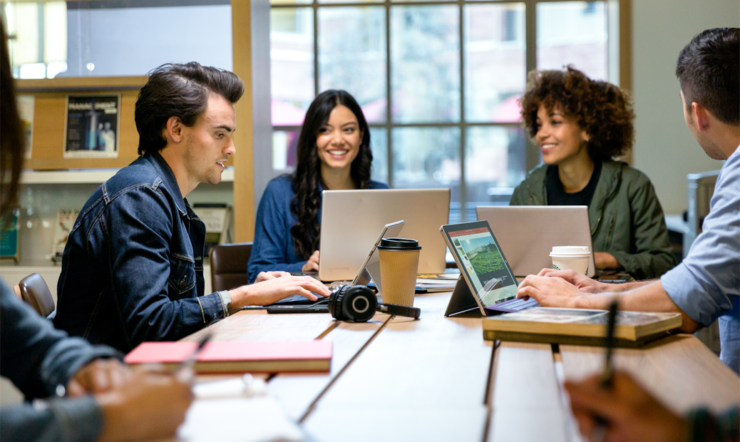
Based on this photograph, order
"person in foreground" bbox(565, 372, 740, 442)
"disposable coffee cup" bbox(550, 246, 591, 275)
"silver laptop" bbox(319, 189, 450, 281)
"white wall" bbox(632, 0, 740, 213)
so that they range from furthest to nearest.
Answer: "white wall" bbox(632, 0, 740, 213) < "silver laptop" bbox(319, 189, 450, 281) < "disposable coffee cup" bbox(550, 246, 591, 275) < "person in foreground" bbox(565, 372, 740, 442)

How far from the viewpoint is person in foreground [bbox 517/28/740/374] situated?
1.31 metres

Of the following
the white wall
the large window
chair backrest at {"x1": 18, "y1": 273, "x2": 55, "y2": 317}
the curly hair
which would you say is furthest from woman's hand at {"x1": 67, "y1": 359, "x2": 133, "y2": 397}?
the white wall

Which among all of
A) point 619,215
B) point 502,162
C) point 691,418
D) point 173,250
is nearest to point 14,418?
point 691,418

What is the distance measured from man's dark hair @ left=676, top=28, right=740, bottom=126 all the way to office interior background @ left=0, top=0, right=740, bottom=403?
2.20 m

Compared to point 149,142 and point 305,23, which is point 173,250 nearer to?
point 149,142

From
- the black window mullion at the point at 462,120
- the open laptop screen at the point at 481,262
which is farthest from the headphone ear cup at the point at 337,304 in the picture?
the black window mullion at the point at 462,120

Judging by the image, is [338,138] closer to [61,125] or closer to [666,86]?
[61,125]

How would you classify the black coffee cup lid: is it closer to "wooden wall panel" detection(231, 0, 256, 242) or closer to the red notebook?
the red notebook

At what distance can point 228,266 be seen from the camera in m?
2.79

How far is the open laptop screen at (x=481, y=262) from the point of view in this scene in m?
1.46

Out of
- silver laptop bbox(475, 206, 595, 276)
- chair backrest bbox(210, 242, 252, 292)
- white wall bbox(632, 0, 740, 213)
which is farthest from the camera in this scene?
white wall bbox(632, 0, 740, 213)

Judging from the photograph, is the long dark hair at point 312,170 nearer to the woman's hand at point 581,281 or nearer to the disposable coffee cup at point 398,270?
the disposable coffee cup at point 398,270

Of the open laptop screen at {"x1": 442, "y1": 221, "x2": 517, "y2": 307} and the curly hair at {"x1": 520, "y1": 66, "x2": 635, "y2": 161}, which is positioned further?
the curly hair at {"x1": 520, "y1": 66, "x2": 635, "y2": 161}

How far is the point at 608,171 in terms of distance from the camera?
2.82 metres
